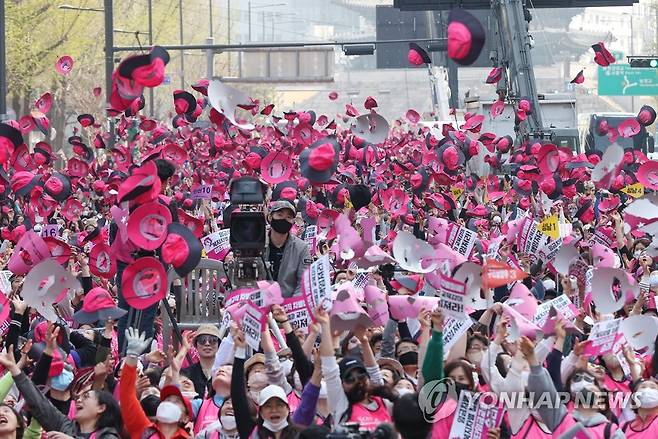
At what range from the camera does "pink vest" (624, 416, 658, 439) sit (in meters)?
8.01

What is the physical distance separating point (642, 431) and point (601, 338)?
0.72 m

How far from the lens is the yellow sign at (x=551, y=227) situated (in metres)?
16.5

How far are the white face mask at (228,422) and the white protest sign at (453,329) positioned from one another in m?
1.07

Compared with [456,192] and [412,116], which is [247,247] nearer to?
[456,192]

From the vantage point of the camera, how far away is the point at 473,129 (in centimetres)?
2573

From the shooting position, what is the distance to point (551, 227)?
16750mm

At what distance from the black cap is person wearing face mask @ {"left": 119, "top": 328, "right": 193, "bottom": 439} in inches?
32.4

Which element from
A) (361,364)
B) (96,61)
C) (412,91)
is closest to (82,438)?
Answer: (361,364)

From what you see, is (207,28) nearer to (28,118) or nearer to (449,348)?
(28,118)

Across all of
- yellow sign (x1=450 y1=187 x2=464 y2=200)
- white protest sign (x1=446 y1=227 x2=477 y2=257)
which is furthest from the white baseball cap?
yellow sign (x1=450 y1=187 x2=464 y2=200)

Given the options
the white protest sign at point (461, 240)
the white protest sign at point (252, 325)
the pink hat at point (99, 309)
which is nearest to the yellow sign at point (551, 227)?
the white protest sign at point (461, 240)

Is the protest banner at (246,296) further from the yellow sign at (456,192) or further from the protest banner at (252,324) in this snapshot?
the yellow sign at (456,192)

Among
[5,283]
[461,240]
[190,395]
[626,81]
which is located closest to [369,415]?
[190,395]

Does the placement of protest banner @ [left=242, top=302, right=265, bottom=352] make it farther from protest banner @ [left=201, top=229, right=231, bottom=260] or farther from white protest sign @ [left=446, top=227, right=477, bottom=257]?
protest banner @ [left=201, top=229, right=231, bottom=260]
